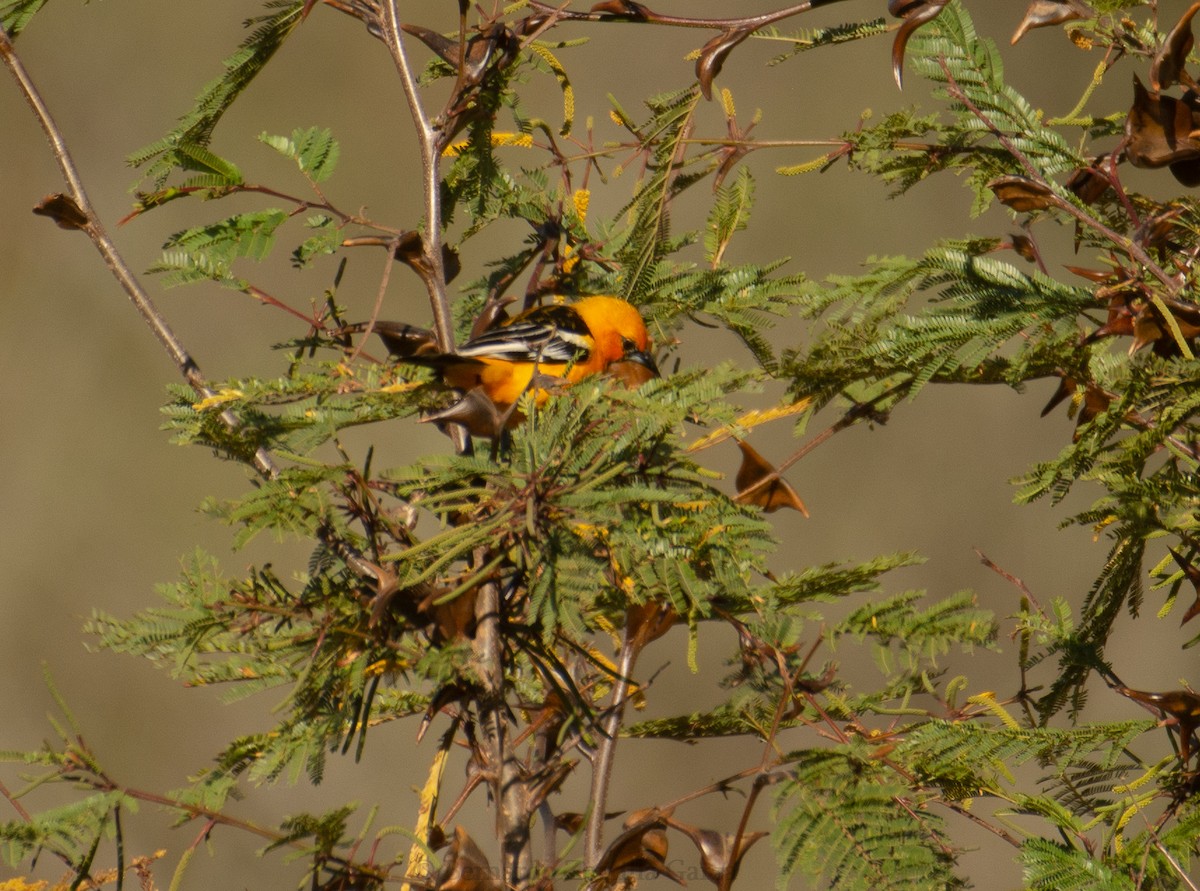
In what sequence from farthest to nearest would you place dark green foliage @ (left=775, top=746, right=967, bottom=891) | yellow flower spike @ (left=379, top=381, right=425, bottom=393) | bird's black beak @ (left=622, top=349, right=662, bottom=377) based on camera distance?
1. bird's black beak @ (left=622, top=349, right=662, bottom=377)
2. yellow flower spike @ (left=379, top=381, right=425, bottom=393)
3. dark green foliage @ (left=775, top=746, right=967, bottom=891)

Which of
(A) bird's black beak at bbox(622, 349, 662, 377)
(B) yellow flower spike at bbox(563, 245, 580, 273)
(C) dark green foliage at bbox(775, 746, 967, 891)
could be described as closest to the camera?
(C) dark green foliage at bbox(775, 746, 967, 891)

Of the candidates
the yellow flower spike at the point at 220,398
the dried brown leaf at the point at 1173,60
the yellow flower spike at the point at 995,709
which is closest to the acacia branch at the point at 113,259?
the yellow flower spike at the point at 220,398

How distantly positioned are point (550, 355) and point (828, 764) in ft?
2.83

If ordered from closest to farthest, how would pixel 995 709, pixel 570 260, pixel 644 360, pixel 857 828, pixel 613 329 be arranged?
1. pixel 857 828
2. pixel 995 709
3. pixel 570 260
4. pixel 644 360
5. pixel 613 329

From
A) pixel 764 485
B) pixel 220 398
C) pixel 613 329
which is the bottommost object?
pixel 764 485

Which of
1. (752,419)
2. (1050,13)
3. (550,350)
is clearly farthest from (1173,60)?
(550,350)

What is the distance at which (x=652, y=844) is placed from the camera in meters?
0.83

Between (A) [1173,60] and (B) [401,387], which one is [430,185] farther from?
(A) [1173,60]

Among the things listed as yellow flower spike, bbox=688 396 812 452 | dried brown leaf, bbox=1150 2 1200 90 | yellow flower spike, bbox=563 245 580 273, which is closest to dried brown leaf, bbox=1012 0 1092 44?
dried brown leaf, bbox=1150 2 1200 90

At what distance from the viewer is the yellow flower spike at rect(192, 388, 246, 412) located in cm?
82

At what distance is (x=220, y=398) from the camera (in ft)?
2.70

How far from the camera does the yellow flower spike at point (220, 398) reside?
0.82m

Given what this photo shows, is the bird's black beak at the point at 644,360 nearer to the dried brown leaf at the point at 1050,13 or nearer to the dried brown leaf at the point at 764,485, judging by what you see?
the dried brown leaf at the point at 764,485

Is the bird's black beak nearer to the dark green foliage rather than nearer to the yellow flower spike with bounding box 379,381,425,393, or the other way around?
the yellow flower spike with bounding box 379,381,425,393
